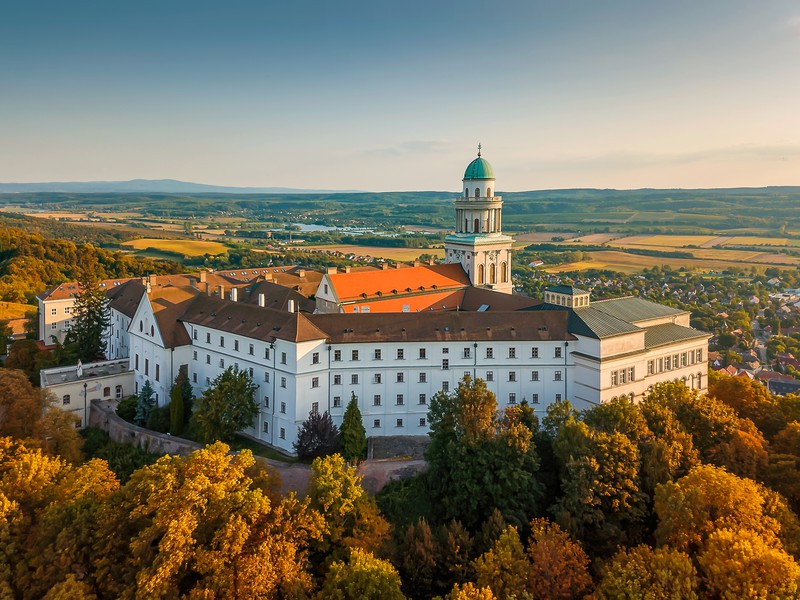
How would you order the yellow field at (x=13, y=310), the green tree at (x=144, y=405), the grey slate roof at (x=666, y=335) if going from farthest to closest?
1. the yellow field at (x=13, y=310)
2. the green tree at (x=144, y=405)
3. the grey slate roof at (x=666, y=335)

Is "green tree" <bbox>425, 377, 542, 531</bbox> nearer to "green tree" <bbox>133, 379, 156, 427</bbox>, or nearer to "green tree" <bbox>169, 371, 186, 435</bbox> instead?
"green tree" <bbox>169, 371, 186, 435</bbox>

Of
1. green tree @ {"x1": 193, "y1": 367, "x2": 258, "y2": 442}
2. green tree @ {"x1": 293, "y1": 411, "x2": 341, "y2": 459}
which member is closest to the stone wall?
green tree @ {"x1": 193, "y1": 367, "x2": 258, "y2": 442}

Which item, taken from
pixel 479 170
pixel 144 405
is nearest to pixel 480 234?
pixel 479 170

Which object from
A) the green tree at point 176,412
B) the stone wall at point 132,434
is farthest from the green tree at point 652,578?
the green tree at point 176,412

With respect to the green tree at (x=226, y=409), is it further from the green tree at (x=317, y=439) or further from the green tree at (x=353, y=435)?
the green tree at (x=353, y=435)

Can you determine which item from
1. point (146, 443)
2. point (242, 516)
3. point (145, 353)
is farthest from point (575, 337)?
point (145, 353)
